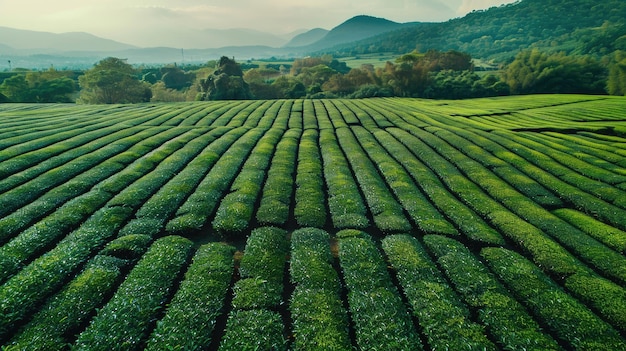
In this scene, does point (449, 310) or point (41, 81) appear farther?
point (41, 81)

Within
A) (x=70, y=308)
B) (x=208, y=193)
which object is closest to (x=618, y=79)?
(x=208, y=193)

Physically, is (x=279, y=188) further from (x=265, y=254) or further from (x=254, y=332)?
(x=254, y=332)

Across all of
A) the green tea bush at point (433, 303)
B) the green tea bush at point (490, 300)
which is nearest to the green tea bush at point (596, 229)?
the green tea bush at point (490, 300)

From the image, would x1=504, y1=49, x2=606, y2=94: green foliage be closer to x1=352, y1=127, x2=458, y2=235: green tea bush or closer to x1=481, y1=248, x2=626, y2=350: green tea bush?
x1=352, y1=127, x2=458, y2=235: green tea bush

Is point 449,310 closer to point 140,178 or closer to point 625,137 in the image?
point 140,178

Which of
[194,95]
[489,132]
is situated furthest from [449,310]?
[194,95]

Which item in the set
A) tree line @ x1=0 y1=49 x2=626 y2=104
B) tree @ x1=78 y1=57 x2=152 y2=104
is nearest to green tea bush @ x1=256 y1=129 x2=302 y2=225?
tree line @ x1=0 y1=49 x2=626 y2=104
